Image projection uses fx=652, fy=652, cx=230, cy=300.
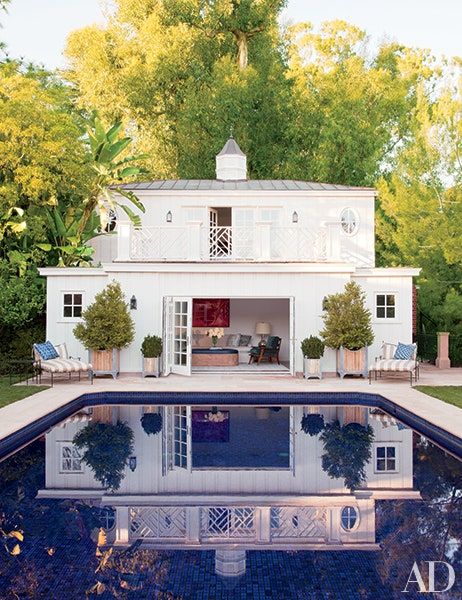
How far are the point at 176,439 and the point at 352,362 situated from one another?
7901 mm

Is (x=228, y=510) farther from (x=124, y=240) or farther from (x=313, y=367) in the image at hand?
(x=124, y=240)

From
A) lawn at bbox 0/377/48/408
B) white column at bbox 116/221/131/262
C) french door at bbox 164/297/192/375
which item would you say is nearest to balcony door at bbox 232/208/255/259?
french door at bbox 164/297/192/375

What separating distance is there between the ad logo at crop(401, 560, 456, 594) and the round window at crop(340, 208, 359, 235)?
16.3m

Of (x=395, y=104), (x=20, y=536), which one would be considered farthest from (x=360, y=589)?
(x=395, y=104)

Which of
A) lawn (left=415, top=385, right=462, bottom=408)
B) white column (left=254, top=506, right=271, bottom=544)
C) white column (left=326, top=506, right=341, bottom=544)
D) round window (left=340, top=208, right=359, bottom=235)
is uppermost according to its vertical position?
round window (left=340, top=208, right=359, bottom=235)

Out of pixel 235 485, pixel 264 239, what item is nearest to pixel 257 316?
pixel 264 239

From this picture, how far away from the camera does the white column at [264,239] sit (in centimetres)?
1959

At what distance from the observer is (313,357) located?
18.8 m

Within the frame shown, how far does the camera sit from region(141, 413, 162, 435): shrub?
13.2 meters

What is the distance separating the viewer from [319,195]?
2198 centimetres

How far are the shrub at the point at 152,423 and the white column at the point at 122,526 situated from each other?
4.47 m

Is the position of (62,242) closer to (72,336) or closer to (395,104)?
(72,336)

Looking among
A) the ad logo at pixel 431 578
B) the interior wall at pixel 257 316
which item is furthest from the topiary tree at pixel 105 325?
the ad logo at pixel 431 578

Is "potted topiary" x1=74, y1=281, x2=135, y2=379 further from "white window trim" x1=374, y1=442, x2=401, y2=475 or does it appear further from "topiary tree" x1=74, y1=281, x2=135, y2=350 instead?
"white window trim" x1=374, y1=442, x2=401, y2=475
